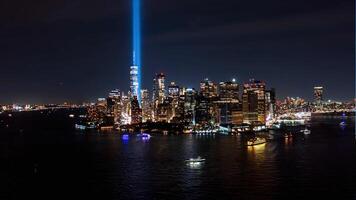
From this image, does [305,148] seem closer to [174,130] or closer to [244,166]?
[244,166]

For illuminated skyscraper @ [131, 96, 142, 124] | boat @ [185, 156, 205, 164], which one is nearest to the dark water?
boat @ [185, 156, 205, 164]

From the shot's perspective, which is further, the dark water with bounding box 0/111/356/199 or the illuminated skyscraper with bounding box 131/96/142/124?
→ the illuminated skyscraper with bounding box 131/96/142/124

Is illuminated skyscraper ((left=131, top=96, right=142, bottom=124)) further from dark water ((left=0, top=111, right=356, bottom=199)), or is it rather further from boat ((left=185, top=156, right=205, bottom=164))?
boat ((left=185, top=156, right=205, bottom=164))

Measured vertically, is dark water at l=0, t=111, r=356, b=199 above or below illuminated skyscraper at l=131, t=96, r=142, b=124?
below

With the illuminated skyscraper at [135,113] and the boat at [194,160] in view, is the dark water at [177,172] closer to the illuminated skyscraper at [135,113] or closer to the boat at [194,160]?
the boat at [194,160]

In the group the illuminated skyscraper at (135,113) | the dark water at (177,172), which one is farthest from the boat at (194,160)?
the illuminated skyscraper at (135,113)

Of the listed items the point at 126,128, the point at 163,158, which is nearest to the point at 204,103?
the point at 126,128

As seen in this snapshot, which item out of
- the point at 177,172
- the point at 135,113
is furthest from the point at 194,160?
the point at 135,113

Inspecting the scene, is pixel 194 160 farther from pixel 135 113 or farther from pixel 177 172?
pixel 135 113

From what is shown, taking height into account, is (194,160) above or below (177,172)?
above
